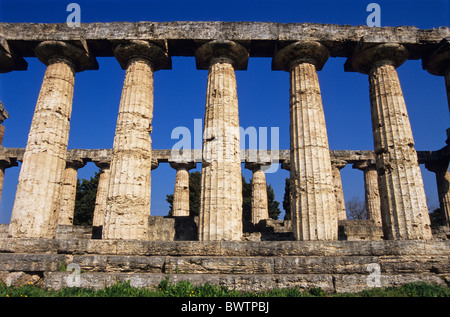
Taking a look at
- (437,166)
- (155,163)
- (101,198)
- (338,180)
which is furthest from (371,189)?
(101,198)

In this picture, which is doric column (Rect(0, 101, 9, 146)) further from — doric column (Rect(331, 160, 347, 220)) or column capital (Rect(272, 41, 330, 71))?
doric column (Rect(331, 160, 347, 220))

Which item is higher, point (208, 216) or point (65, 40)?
point (65, 40)

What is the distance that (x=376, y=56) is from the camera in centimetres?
1355

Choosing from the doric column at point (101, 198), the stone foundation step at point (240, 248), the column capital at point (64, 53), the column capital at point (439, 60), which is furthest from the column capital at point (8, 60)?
the column capital at point (439, 60)

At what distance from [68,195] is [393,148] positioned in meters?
19.4

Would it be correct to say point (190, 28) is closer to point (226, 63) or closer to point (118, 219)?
point (226, 63)

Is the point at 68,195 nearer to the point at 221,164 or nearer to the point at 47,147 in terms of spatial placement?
the point at 47,147

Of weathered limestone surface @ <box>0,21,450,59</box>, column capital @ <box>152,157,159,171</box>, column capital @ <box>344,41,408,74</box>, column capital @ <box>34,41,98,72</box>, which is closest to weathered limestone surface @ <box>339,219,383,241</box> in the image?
column capital @ <box>344,41,408,74</box>

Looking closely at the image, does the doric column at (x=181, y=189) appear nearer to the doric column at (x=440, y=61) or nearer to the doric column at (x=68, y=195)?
the doric column at (x=68, y=195)

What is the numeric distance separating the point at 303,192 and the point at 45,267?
8.44 meters

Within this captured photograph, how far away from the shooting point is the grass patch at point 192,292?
23.1 feet
